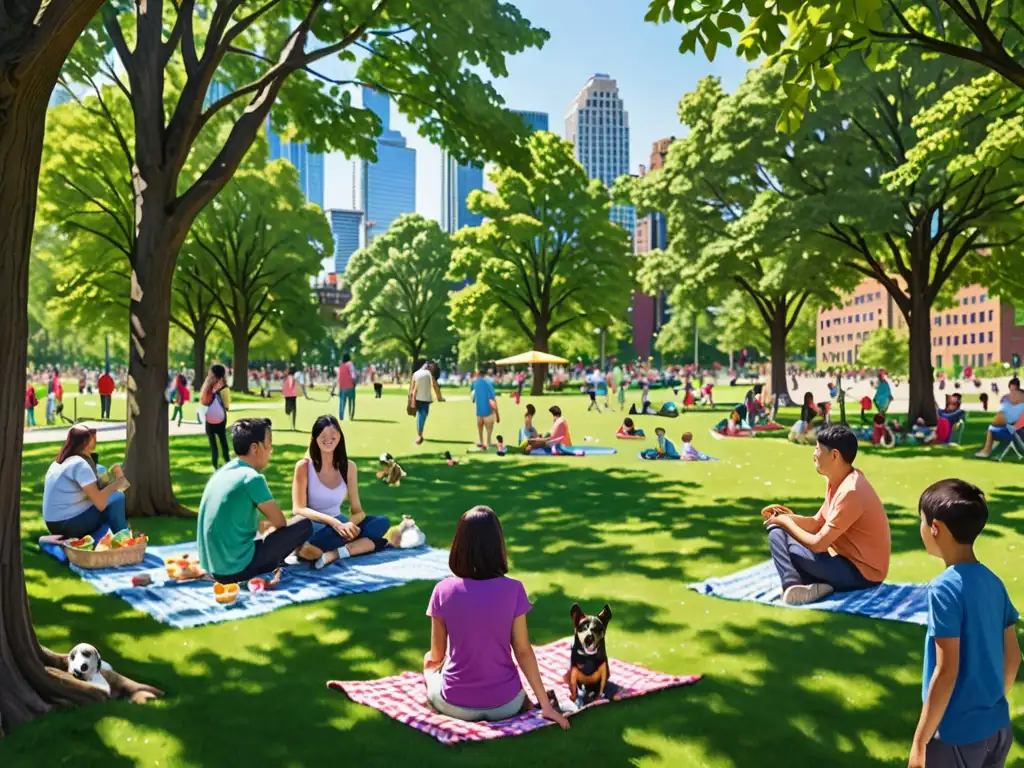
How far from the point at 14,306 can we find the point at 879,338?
7766 centimetres

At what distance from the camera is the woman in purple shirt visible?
177 inches

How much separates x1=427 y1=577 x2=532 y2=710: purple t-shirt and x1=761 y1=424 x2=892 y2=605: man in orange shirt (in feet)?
10.5

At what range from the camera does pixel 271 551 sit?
785 cm

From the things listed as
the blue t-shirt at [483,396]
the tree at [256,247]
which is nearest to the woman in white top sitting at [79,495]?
the blue t-shirt at [483,396]

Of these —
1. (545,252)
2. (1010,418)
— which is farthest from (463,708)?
(545,252)

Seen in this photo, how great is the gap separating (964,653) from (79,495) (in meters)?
8.17

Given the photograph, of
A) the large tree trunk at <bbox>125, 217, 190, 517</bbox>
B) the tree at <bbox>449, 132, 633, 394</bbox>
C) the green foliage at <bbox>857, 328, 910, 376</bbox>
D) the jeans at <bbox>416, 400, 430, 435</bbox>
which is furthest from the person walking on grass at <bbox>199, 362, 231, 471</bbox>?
the green foliage at <bbox>857, 328, 910, 376</bbox>

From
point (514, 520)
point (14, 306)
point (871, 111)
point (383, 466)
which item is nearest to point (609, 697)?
point (14, 306)

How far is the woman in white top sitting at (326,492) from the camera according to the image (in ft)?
27.9

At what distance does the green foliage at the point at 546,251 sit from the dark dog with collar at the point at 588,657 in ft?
139

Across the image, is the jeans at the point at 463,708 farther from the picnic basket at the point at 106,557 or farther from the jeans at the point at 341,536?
the picnic basket at the point at 106,557

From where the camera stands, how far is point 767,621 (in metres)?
6.78

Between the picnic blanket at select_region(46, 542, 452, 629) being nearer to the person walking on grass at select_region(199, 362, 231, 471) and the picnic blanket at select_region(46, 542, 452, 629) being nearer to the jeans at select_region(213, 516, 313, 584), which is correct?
the jeans at select_region(213, 516, 313, 584)

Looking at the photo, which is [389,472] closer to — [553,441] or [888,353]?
[553,441]
